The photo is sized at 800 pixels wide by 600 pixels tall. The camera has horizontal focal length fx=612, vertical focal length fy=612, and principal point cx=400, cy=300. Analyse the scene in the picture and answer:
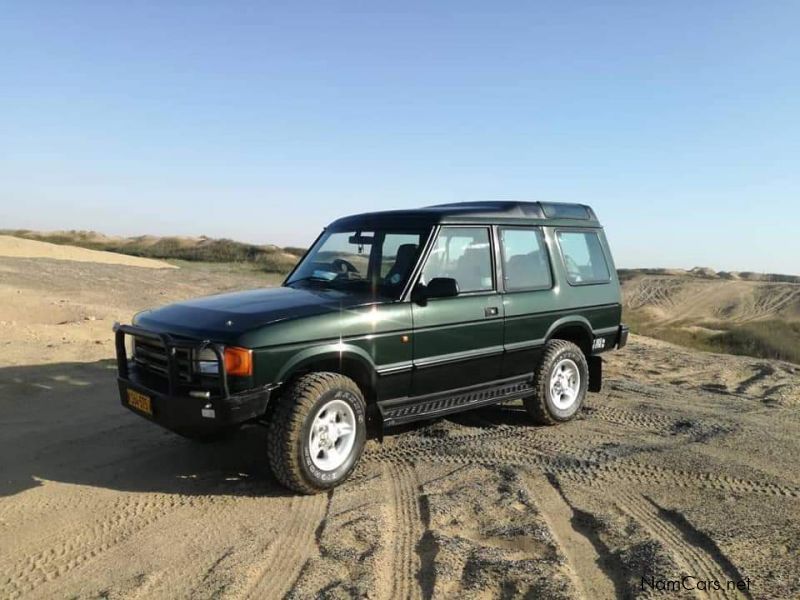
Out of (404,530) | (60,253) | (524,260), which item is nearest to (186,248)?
(60,253)

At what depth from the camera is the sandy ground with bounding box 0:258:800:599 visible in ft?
10.6

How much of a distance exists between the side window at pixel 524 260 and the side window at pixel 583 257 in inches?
13.6

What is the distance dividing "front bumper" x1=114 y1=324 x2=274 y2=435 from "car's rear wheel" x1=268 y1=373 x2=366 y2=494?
0.20m

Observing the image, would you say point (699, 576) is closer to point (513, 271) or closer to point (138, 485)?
point (513, 271)

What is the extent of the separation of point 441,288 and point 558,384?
2.21 metres

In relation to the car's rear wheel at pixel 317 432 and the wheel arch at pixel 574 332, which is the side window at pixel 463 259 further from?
the car's rear wheel at pixel 317 432

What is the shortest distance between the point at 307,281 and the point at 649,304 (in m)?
34.4

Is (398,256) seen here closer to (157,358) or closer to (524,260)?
(524,260)

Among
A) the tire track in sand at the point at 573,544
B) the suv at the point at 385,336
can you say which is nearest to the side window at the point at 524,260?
the suv at the point at 385,336

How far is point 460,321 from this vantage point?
17.2ft

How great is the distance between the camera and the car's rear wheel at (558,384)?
6.04 metres

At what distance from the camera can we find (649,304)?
1427 inches

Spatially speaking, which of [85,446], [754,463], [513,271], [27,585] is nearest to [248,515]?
[27,585]

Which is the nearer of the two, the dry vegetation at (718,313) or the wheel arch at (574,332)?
the wheel arch at (574,332)
